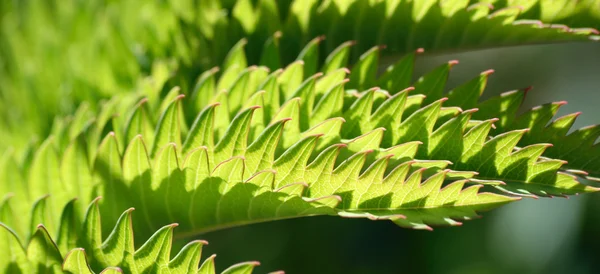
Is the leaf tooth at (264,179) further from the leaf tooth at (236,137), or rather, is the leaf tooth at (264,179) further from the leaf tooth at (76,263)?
the leaf tooth at (76,263)

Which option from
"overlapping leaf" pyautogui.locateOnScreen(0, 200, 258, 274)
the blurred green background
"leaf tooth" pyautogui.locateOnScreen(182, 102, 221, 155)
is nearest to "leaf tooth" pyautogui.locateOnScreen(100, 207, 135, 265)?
"overlapping leaf" pyautogui.locateOnScreen(0, 200, 258, 274)

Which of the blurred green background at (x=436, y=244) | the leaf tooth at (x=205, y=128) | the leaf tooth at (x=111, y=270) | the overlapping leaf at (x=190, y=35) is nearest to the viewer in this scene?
the leaf tooth at (x=111, y=270)

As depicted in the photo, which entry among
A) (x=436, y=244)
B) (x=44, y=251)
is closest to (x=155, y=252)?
(x=44, y=251)

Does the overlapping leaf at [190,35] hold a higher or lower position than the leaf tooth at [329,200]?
higher

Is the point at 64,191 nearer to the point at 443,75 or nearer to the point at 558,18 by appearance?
the point at 443,75

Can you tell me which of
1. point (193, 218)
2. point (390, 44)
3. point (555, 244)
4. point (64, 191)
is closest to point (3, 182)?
point (64, 191)

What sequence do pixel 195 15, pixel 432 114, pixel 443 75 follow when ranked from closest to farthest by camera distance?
pixel 432 114
pixel 443 75
pixel 195 15

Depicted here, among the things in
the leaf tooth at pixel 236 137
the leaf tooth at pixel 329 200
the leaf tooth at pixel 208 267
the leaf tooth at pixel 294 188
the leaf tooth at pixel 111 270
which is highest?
the leaf tooth at pixel 236 137

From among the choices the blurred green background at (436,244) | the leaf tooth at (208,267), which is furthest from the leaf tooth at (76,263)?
the blurred green background at (436,244)

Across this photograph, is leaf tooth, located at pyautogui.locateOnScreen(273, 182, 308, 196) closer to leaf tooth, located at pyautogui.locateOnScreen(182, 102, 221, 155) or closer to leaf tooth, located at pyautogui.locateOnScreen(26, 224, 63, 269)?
leaf tooth, located at pyautogui.locateOnScreen(182, 102, 221, 155)
